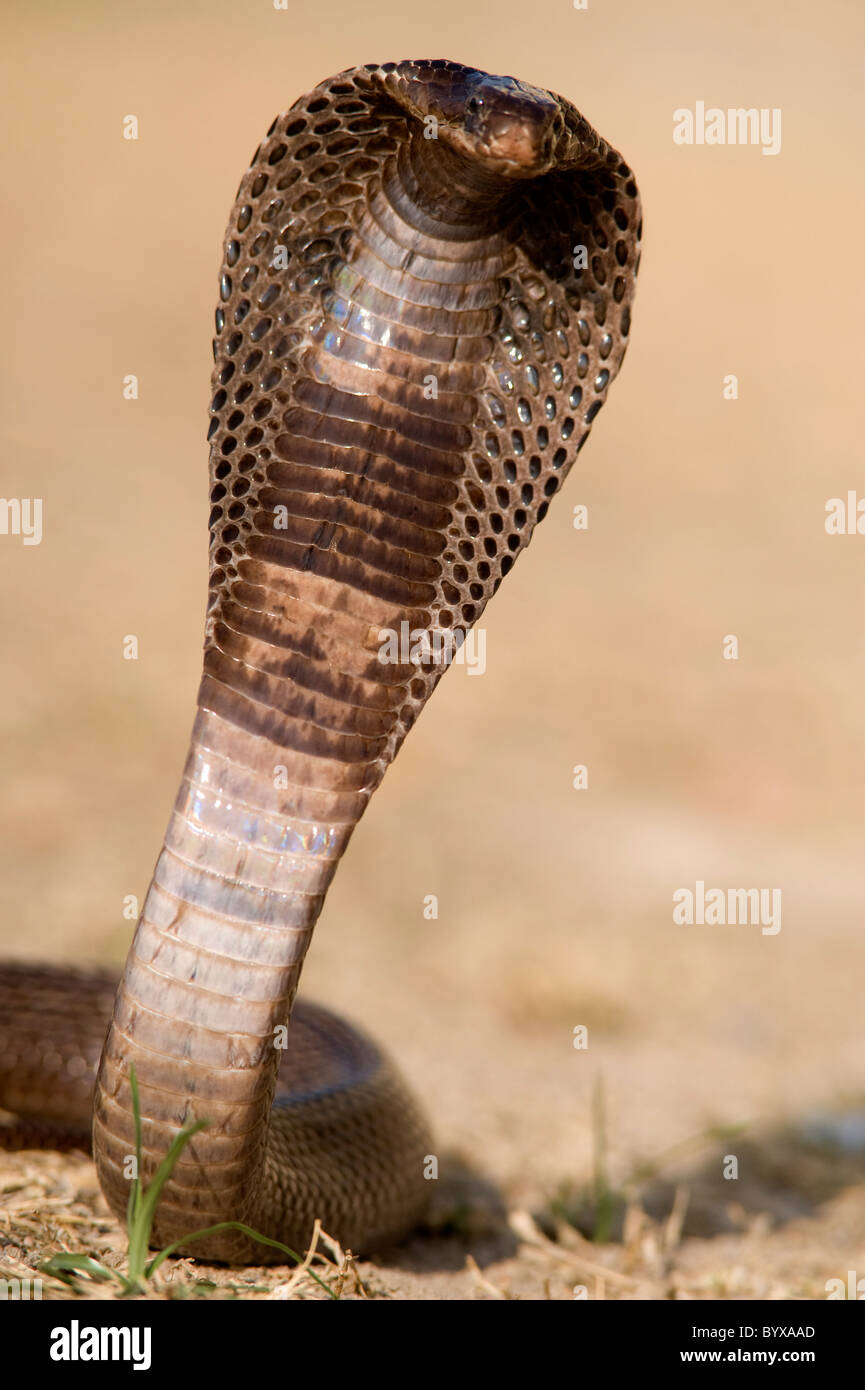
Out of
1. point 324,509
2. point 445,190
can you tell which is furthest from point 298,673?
point 445,190

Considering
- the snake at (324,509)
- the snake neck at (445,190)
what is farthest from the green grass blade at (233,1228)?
the snake neck at (445,190)

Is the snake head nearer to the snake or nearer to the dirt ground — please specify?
the snake

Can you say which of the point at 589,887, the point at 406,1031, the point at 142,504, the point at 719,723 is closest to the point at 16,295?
the point at 142,504

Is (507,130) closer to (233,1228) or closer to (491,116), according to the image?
(491,116)

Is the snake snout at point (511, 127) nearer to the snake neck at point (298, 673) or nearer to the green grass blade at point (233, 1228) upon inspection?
the snake neck at point (298, 673)

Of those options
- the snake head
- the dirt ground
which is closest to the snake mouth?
the snake head
